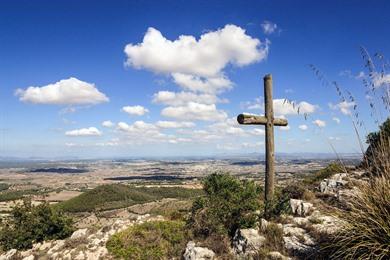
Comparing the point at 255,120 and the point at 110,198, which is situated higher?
the point at 255,120

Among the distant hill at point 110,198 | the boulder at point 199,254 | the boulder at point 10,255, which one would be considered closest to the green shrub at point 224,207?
the boulder at point 199,254

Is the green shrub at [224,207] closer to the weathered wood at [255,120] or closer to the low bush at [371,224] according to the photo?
the weathered wood at [255,120]

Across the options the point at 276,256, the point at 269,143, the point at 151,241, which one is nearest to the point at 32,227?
the point at 151,241

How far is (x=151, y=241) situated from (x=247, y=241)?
5128 mm

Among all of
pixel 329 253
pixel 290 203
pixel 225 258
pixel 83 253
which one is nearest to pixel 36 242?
pixel 83 253

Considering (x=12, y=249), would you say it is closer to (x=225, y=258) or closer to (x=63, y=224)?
(x=63, y=224)

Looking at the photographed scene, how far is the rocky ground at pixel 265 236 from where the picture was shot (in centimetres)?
852

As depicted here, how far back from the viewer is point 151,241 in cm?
1355

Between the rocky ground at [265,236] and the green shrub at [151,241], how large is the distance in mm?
544

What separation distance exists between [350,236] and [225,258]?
14.1ft

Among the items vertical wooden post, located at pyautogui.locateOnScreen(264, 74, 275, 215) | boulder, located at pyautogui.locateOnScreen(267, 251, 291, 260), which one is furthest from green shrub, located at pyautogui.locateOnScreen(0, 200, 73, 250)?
boulder, located at pyautogui.locateOnScreen(267, 251, 291, 260)

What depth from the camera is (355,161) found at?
5867mm

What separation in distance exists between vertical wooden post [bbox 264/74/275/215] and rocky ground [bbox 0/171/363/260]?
96 cm

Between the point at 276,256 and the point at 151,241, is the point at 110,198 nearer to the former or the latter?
the point at 151,241
